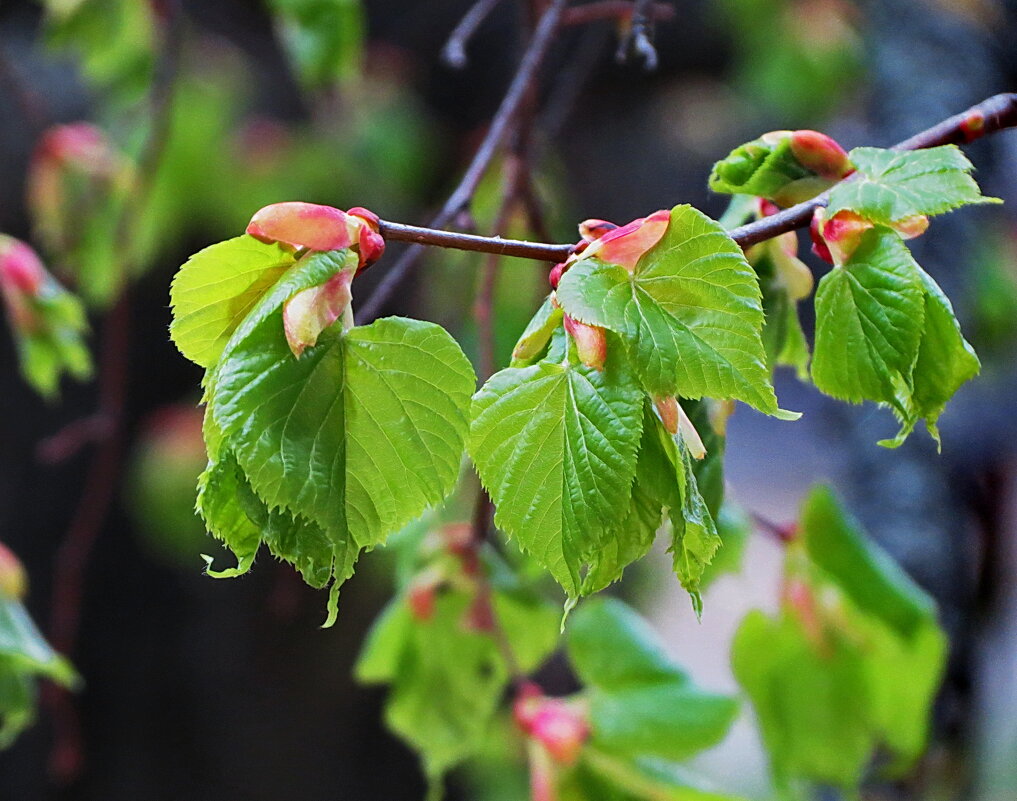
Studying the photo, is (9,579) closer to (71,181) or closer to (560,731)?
(560,731)

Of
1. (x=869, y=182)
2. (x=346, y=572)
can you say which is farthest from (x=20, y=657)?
(x=869, y=182)

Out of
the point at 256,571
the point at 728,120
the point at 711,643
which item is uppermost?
the point at 728,120

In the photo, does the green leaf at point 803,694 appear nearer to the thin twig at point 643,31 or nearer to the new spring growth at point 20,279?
the thin twig at point 643,31

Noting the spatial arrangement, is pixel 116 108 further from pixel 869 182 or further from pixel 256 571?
pixel 869 182

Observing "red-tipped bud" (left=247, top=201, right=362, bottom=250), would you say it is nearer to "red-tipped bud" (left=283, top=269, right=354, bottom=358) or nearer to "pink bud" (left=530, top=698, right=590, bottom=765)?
"red-tipped bud" (left=283, top=269, right=354, bottom=358)

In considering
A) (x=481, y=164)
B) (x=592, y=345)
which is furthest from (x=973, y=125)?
(x=481, y=164)
